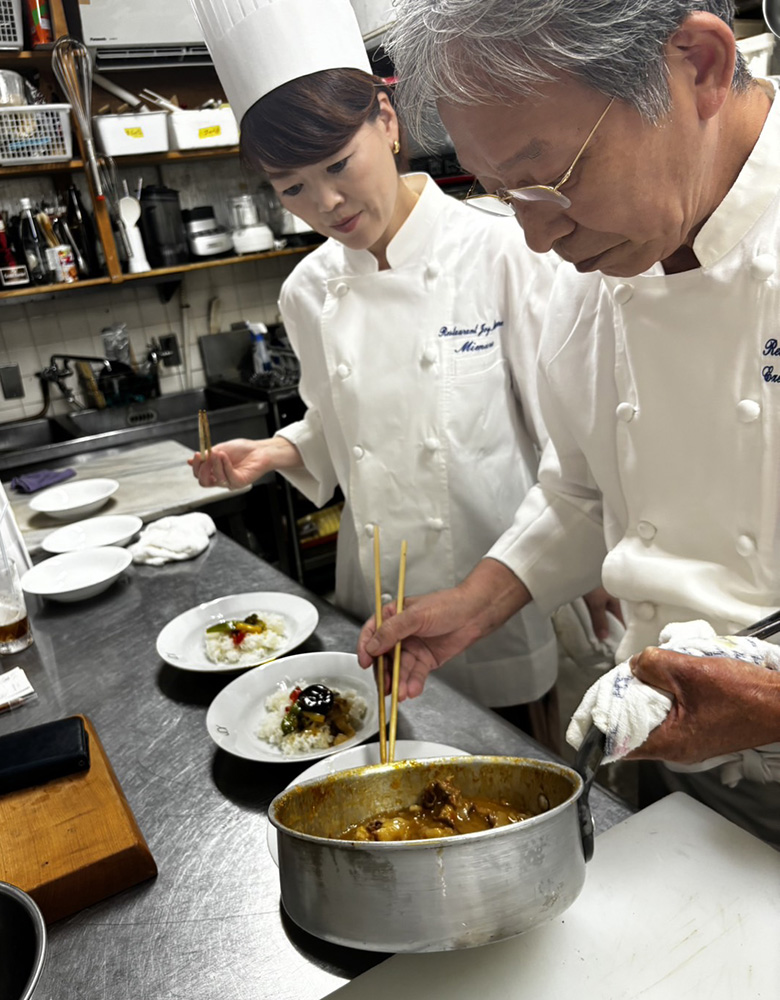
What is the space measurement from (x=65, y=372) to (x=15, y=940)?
12.0ft

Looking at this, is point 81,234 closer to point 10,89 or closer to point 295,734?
point 10,89

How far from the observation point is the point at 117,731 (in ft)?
4.47

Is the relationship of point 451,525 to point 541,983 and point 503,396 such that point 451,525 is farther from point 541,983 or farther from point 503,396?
point 541,983

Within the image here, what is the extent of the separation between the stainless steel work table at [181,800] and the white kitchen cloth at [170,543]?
121mm

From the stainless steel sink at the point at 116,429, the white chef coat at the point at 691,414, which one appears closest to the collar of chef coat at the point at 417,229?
the white chef coat at the point at 691,414

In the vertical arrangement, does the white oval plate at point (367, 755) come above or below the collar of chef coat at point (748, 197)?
below

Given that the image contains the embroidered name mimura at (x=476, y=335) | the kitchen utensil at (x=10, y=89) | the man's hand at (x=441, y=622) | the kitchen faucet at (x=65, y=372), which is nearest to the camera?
the man's hand at (x=441, y=622)

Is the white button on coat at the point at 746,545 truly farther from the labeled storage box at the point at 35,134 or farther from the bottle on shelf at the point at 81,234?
the bottle on shelf at the point at 81,234

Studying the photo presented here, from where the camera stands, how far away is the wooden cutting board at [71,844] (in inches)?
38.1

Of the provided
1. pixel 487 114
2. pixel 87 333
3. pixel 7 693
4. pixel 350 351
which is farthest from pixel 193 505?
pixel 87 333

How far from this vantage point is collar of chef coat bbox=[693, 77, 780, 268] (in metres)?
0.95

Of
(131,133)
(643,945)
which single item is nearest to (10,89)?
(131,133)

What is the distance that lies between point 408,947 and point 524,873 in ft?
0.41

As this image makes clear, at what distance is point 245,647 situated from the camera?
152 centimetres
